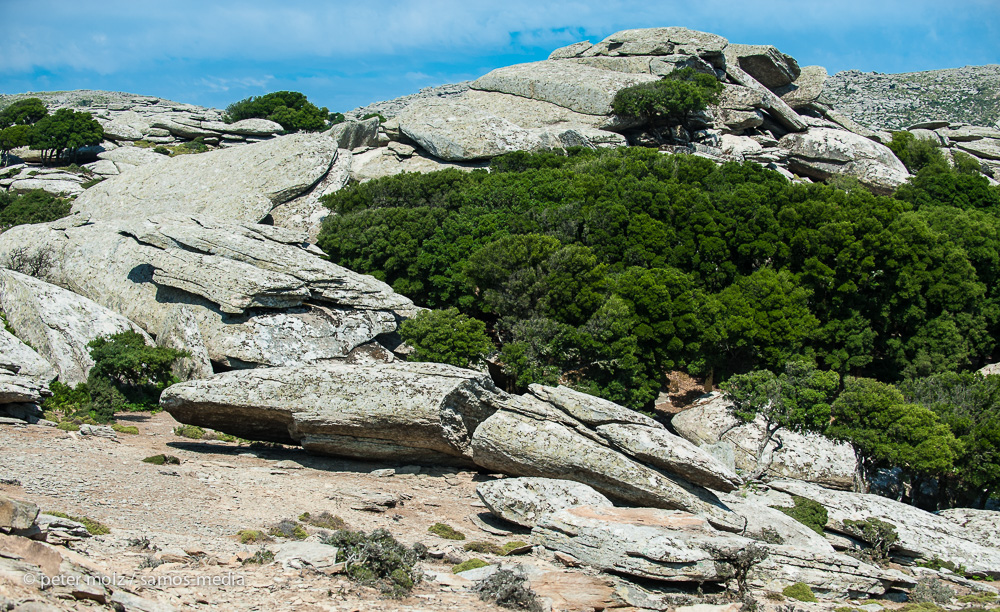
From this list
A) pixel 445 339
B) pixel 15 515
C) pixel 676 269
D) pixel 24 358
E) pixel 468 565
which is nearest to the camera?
pixel 15 515

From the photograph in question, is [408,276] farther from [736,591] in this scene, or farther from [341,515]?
[736,591]

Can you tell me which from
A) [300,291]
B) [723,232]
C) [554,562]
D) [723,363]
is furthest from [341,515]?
[723,232]

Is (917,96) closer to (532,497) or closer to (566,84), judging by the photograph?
(566,84)

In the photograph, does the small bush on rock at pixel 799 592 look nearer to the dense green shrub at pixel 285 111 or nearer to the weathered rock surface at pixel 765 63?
the weathered rock surface at pixel 765 63

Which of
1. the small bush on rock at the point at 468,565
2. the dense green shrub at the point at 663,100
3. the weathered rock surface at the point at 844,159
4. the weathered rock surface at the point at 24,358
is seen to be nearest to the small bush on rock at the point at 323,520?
the small bush on rock at the point at 468,565

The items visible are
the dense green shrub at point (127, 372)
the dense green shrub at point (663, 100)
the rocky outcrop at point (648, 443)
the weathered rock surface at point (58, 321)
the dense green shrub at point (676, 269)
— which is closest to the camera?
the rocky outcrop at point (648, 443)

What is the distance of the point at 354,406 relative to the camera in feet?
78.2

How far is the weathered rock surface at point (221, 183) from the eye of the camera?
46.3m

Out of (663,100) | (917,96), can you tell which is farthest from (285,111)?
(917,96)

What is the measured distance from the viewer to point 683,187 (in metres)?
45.8

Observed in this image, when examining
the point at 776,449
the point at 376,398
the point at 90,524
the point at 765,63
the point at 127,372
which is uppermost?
the point at 765,63

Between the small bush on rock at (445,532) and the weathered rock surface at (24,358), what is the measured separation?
16408mm

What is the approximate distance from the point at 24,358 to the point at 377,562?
20.1 meters

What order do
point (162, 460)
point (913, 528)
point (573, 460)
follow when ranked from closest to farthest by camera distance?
point (162, 460) → point (573, 460) → point (913, 528)
